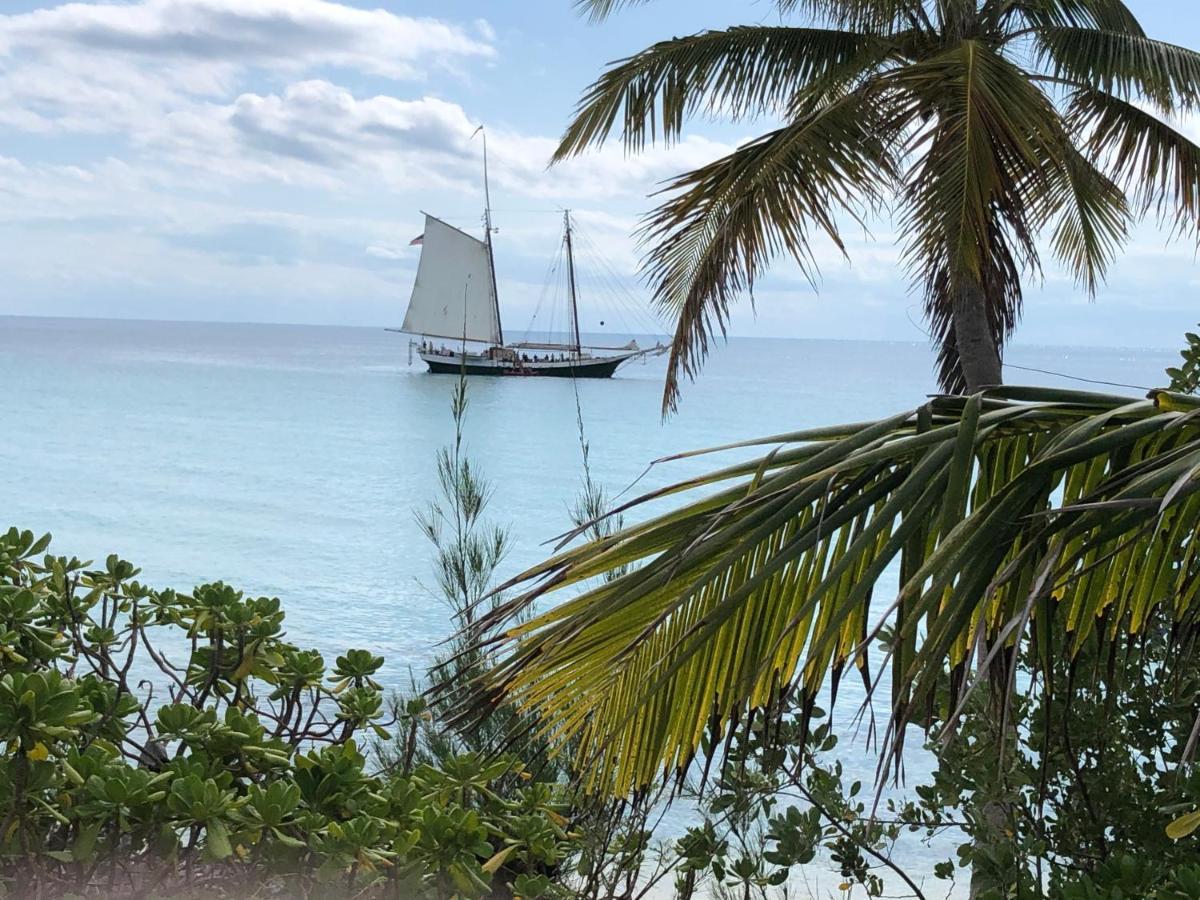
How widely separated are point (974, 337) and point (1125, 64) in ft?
5.53

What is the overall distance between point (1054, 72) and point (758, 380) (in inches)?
2375

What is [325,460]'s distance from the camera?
2856 centimetres

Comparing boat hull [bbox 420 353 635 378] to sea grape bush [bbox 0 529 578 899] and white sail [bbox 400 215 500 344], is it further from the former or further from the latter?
sea grape bush [bbox 0 529 578 899]

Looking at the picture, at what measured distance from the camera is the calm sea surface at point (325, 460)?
1372 centimetres

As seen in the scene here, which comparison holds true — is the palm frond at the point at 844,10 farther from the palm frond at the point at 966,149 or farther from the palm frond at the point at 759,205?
the palm frond at the point at 759,205

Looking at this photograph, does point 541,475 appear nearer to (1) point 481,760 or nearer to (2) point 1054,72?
(2) point 1054,72

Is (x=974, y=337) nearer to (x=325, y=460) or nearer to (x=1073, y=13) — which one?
(x=1073, y=13)

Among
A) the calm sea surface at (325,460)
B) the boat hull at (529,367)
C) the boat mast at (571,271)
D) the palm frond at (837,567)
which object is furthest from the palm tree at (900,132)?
the boat hull at (529,367)

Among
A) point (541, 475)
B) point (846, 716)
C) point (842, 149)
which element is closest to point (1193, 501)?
point (842, 149)

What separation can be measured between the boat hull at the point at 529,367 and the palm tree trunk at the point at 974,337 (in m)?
43.8

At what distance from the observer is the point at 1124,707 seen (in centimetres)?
254

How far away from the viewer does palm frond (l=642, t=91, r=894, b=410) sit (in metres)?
5.78

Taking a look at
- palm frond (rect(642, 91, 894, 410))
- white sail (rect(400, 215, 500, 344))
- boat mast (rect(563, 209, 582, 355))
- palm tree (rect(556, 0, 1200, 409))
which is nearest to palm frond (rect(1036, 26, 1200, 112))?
palm tree (rect(556, 0, 1200, 409))

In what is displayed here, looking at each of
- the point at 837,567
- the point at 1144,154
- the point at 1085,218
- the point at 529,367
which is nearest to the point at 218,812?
the point at 837,567
